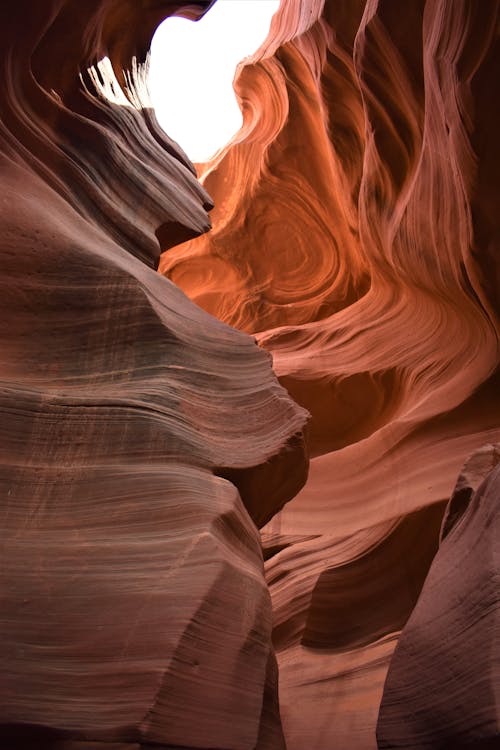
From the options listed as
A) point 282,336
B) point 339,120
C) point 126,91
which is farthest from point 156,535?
point 339,120

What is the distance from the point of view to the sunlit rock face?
445 centimetres

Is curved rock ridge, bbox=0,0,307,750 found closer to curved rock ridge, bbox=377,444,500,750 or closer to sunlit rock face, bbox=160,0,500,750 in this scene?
curved rock ridge, bbox=377,444,500,750

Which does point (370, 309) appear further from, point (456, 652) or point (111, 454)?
point (456, 652)

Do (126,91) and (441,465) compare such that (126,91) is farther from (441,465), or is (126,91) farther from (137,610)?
(137,610)

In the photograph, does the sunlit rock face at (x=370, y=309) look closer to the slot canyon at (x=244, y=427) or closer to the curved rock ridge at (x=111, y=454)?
the slot canyon at (x=244, y=427)

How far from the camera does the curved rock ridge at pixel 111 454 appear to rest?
2.32 meters

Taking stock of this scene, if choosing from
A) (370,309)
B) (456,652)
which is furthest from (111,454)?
(370,309)

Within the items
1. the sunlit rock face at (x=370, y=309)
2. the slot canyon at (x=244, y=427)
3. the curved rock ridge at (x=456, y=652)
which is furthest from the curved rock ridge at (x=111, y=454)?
the sunlit rock face at (x=370, y=309)

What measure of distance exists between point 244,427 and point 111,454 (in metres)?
0.62

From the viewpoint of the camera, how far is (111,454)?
291 cm

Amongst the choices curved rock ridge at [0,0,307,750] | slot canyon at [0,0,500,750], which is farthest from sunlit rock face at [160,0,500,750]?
curved rock ridge at [0,0,307,750]

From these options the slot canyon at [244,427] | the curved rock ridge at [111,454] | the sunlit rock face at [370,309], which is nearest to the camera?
the curved rock ridge at [111,454]

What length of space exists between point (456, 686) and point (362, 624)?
1.86 meters

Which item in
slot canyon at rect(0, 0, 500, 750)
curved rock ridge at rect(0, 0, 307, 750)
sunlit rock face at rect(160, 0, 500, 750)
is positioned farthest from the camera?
sunlit rock face at rect(160, 0, 500, 750)
